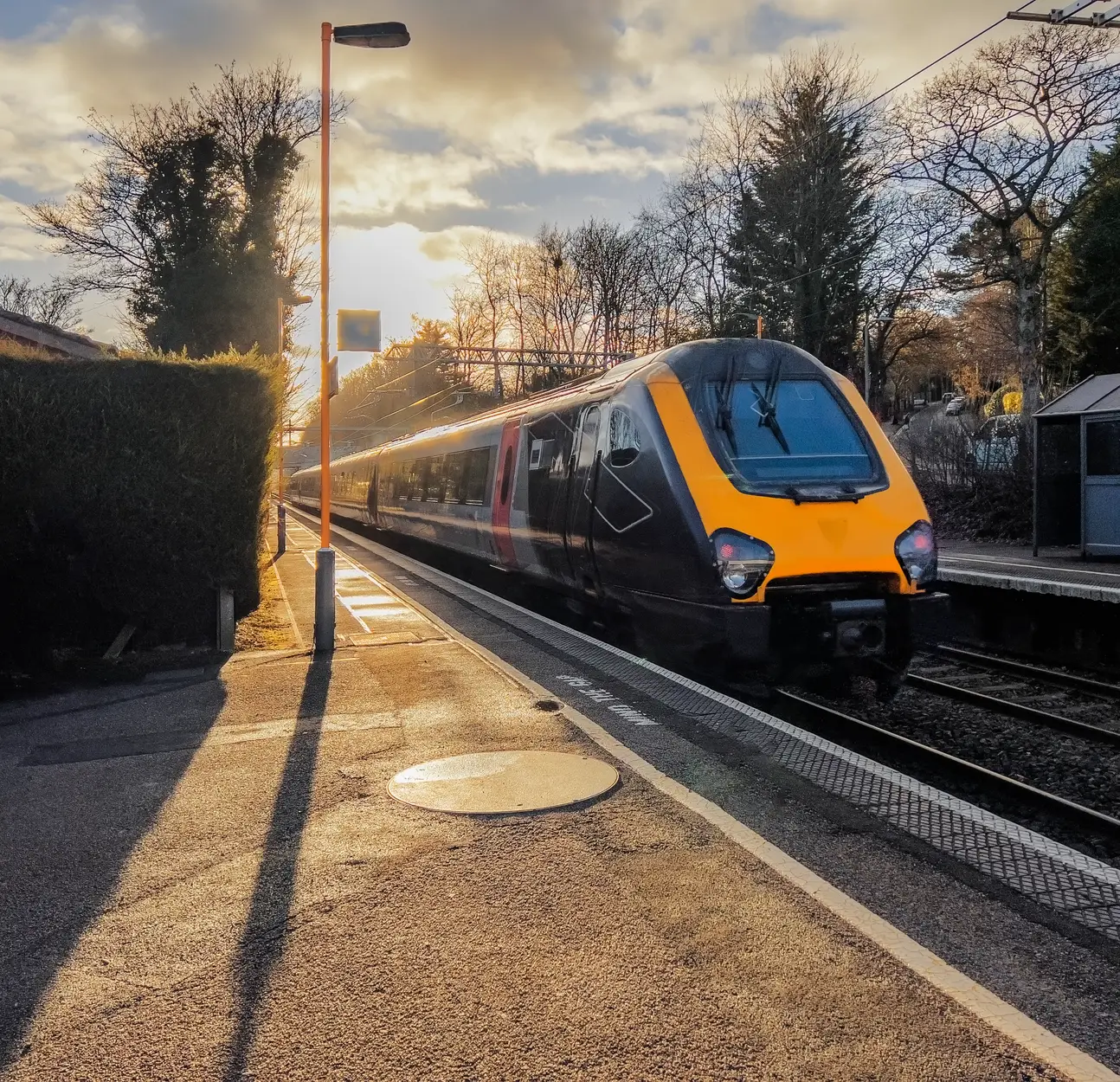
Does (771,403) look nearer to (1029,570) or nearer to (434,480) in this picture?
(1029,570)

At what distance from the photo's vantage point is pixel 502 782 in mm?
4859

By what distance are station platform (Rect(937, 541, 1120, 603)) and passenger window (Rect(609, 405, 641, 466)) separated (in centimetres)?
544

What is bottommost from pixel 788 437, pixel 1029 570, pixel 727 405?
pixel 1029 570

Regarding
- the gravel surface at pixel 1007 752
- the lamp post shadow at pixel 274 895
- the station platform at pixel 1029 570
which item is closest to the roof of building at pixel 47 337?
the lamp post shadow at pixel 274 895

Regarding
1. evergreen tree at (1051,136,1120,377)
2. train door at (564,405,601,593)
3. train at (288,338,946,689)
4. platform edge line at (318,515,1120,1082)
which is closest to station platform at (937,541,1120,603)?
train at (288,338,946,689)

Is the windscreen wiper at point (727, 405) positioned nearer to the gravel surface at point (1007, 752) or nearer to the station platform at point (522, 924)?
the gravel surface at point (1007, 752)

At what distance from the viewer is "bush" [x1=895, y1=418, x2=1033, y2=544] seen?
2064 centimetres

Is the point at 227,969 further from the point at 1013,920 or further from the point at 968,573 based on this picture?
the point at 968,573

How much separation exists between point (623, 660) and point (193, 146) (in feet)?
87.3

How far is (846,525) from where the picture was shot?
663cm

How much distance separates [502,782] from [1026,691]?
18.7 feet

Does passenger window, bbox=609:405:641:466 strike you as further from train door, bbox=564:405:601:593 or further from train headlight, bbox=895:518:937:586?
train headlight, bbox=895:518:937:586

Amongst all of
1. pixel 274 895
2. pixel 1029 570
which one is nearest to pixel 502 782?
pixel 274 895

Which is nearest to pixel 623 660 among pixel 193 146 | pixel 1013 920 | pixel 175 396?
pixel 1013 920
